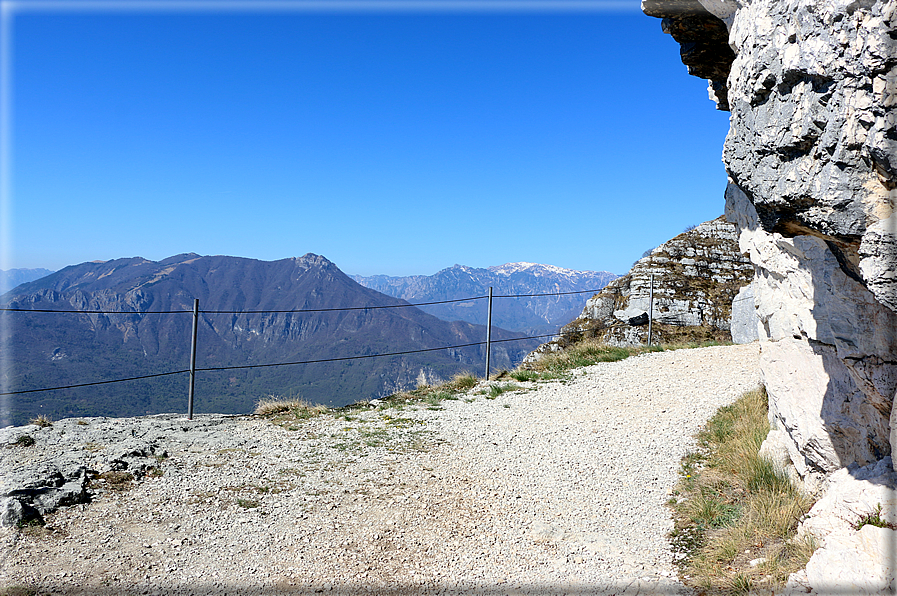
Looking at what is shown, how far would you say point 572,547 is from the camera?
4082 millimetres

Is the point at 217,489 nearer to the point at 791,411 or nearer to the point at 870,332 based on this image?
the point at 791,411

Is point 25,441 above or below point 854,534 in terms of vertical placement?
below

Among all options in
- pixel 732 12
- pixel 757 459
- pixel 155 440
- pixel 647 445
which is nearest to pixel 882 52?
pixel 732 12

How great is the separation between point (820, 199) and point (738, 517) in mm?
2612

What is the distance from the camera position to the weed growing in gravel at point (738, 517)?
328 centimetres

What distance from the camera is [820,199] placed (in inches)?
103

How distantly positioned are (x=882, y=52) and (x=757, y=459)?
3.40 metres

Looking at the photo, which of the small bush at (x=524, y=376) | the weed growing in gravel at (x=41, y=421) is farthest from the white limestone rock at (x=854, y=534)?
the weed growing in gravel at (x=41, y=421)

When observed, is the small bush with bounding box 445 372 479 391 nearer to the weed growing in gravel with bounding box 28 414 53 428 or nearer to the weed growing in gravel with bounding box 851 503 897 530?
the weed growing in gravel with bounding box 28 414 53 428

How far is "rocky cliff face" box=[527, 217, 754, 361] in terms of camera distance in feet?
46.9

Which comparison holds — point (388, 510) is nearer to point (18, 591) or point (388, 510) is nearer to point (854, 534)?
point (18, 591)

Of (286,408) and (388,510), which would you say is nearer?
(388,510)

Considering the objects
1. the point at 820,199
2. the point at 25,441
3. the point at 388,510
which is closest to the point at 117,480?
the point at 25,441

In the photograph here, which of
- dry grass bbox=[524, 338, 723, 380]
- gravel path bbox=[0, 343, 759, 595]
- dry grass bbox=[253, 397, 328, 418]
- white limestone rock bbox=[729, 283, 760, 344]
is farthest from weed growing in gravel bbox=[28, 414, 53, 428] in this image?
white limestone rock bbox=[729, 283, 760, 344]
